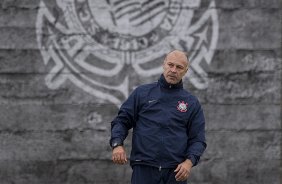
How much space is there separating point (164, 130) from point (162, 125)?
0.03 metres

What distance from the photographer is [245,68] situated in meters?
5.76

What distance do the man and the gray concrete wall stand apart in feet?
4.17

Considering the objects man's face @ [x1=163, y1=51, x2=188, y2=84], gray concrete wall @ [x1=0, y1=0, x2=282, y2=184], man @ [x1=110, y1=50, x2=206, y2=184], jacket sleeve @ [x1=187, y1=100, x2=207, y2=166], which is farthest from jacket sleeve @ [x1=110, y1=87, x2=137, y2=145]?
gray concrete wall @ [x1=0, y1=0, x2=282, y2=184]

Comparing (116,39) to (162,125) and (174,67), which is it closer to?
(174,67)

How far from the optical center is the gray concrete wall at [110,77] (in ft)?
18.6

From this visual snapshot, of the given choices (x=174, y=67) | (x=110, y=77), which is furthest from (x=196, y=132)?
(x=110, y=77)

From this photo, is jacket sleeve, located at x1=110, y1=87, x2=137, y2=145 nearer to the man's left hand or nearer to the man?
the man

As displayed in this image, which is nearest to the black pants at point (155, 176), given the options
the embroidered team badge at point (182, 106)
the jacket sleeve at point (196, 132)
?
the jacket sleeve at point (196, 132)

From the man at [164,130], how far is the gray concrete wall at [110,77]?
1273 mm

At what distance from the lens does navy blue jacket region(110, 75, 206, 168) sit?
4.33m

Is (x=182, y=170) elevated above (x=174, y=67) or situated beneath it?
situated beneath

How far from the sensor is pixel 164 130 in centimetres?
433

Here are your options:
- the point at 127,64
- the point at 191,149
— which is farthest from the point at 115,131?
the point at 127,64

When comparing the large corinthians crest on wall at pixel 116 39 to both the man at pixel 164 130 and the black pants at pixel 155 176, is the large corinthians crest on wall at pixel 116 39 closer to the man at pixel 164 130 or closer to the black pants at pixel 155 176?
the man at pixel 164 130
